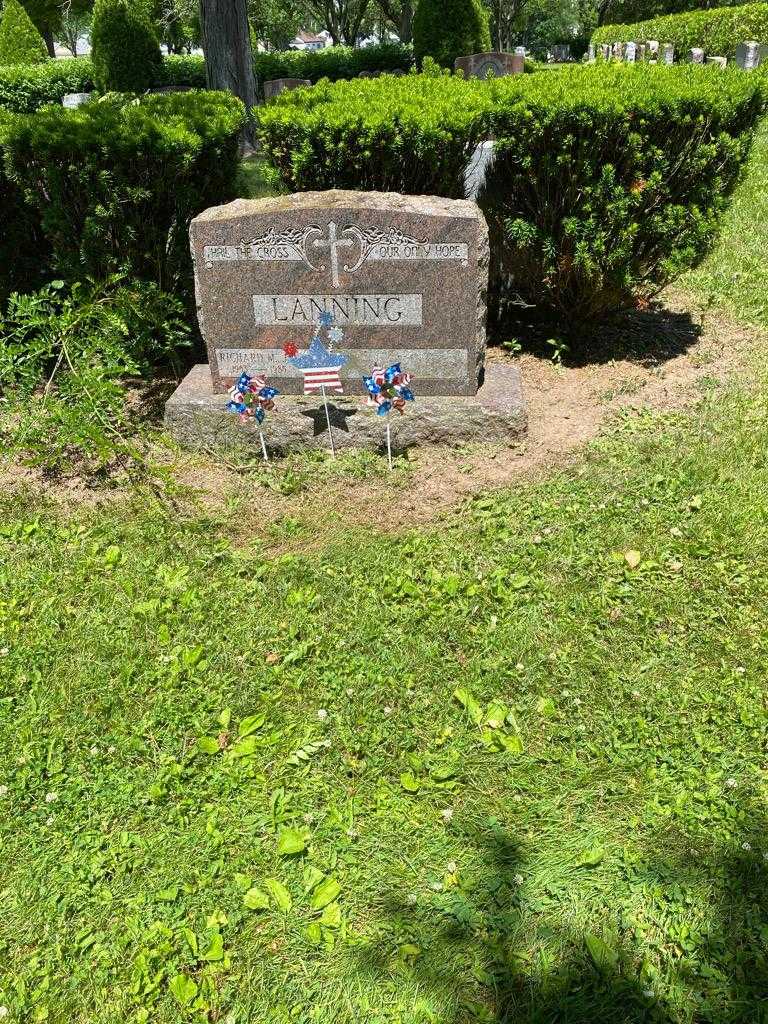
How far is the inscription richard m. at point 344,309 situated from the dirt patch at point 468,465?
0.84 metres

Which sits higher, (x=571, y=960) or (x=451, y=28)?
(x=451, y=28)

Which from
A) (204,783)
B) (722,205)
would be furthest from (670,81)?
(204,783)

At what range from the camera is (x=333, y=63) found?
26.8 meters

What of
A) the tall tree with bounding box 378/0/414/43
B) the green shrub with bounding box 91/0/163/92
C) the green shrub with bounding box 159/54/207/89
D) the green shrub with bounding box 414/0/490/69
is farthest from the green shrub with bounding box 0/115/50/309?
the tall tree with bounding box 378/0/414/43

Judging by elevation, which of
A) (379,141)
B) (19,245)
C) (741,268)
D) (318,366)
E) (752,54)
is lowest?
(741,268)

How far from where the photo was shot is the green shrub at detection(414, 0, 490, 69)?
20.0m

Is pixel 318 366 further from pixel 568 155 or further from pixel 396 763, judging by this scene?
pixel 396 763

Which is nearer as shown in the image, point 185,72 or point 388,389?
point 388,389

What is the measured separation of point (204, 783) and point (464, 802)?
3.16 feet

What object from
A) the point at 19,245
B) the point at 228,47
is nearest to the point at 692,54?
the point at 228,47

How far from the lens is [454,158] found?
512cm

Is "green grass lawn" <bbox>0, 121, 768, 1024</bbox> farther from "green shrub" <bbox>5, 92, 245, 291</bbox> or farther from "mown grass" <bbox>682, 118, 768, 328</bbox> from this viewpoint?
"mown grass" <bbox>682, 118, 768, 328</bbox>

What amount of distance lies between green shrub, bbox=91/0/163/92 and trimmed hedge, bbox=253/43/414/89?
14.3 feet

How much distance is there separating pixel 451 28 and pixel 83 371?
2007 cm
